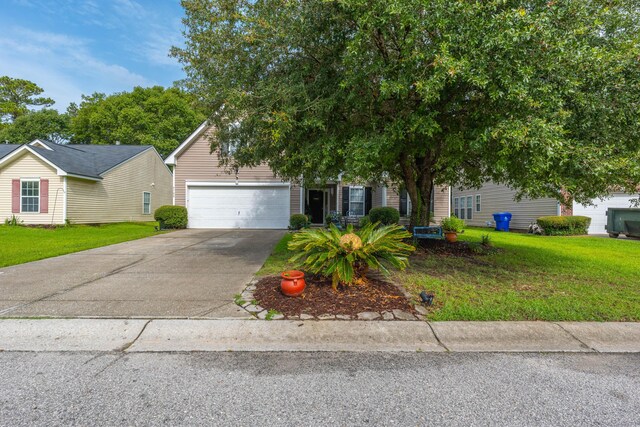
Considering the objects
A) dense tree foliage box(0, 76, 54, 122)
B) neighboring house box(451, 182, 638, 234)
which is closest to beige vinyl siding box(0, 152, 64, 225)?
neighboring house box(451, 182, 638, 234)

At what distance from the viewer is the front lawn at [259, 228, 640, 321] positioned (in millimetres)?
4121

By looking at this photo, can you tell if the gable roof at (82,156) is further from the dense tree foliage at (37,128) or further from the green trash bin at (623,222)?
the green trash bin at (623,222)

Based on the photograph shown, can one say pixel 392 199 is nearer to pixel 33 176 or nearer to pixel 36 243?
pixel 36 243

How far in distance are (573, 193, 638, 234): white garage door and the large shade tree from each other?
32.8 feet

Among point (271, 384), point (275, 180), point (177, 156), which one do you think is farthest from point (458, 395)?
point (177, 156)

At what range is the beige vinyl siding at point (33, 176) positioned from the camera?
15.2 metres

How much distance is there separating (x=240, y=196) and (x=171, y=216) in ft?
10.5

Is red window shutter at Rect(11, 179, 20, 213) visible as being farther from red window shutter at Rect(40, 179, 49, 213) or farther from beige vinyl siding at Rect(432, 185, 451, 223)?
beige vinyl siding at Rect(432, 185, 451, 223)

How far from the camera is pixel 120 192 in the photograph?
18828mm

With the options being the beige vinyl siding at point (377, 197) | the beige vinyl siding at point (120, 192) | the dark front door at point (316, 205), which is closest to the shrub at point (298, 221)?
the dark front door at point (316, 205)

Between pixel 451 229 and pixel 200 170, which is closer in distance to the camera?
pixel 451 229

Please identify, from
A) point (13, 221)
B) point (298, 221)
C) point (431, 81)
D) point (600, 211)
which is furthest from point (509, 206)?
point (13, 221)

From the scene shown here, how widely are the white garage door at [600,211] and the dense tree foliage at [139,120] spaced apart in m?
28.9

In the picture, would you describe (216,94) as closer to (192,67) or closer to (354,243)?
(192,67)
